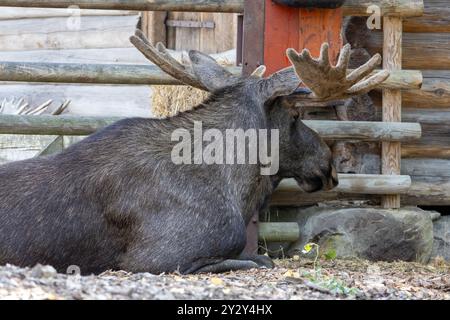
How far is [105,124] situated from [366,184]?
2.27 meters

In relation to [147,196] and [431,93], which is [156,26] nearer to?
[431,93]

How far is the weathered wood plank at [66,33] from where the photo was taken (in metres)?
14.3

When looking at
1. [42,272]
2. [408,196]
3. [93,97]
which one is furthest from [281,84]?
[93,97]

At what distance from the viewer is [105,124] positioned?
27.1ft

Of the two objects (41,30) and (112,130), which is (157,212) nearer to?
(112,130)

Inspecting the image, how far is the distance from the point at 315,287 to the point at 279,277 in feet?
2.53

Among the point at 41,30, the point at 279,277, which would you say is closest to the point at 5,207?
the point at 279,277

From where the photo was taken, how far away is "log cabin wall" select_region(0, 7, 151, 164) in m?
14.0

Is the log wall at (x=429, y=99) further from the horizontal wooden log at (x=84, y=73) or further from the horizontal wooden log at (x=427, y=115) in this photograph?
the horizontal wooden log at (x=84, y=73)

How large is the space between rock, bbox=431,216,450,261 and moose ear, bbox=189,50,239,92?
9.65 feet

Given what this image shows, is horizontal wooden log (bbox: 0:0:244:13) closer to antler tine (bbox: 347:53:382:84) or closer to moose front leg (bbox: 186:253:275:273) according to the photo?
antler tine (bbox: 347:53:382:84)

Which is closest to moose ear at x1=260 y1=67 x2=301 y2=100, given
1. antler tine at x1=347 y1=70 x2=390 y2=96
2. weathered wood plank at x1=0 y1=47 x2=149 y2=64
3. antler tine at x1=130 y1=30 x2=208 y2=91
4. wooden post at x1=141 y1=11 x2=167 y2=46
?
antler tine at x1=347 y1=70 x2=390 y2=96

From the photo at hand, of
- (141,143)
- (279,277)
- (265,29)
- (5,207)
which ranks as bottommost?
(279,277)

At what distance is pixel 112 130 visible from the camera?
6.95 metres
